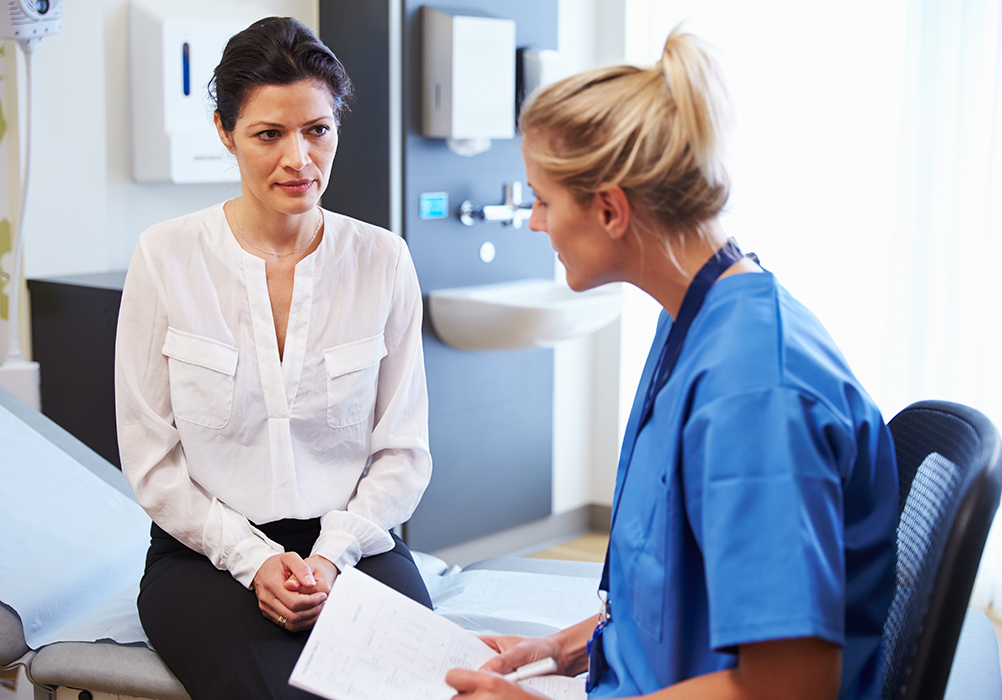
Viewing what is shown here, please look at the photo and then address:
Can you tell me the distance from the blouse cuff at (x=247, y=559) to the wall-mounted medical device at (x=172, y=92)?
1.29m

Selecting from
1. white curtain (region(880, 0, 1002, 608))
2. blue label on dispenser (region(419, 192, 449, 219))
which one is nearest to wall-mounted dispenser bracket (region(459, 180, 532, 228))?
blue label on dispenser (region(419, 192, 449, 219))

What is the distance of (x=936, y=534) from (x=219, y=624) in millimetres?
884

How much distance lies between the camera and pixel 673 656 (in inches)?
32.4

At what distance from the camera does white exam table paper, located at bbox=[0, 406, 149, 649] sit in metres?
1.42

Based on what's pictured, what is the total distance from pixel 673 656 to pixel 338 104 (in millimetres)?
1019

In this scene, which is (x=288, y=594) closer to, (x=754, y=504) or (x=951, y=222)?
(x=754, y=504)

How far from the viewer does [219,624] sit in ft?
4.06

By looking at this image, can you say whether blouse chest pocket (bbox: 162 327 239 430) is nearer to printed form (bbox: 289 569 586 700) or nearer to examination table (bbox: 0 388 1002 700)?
examination table (bbox: 0 388 1002 700)

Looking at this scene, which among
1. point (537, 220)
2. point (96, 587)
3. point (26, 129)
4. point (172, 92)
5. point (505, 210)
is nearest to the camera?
point (537, 220)

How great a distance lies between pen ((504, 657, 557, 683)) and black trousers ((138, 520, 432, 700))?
292 millimetres

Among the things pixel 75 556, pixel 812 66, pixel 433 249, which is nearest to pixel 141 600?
pixel 75 556

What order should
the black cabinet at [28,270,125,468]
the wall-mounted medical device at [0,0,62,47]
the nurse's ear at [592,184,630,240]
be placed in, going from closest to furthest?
the nurse's ear at [592,184,630,240] < the wall-mounted medical device at [0,0,62,47] < the black cabinet at [28,270,125,468]

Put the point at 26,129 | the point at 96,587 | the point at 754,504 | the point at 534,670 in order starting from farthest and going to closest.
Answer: the point at 26,129 → the point at 96,587 → the point at 534,670 → the point at 754,504

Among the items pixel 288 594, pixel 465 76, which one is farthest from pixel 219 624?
pixel 465 76
